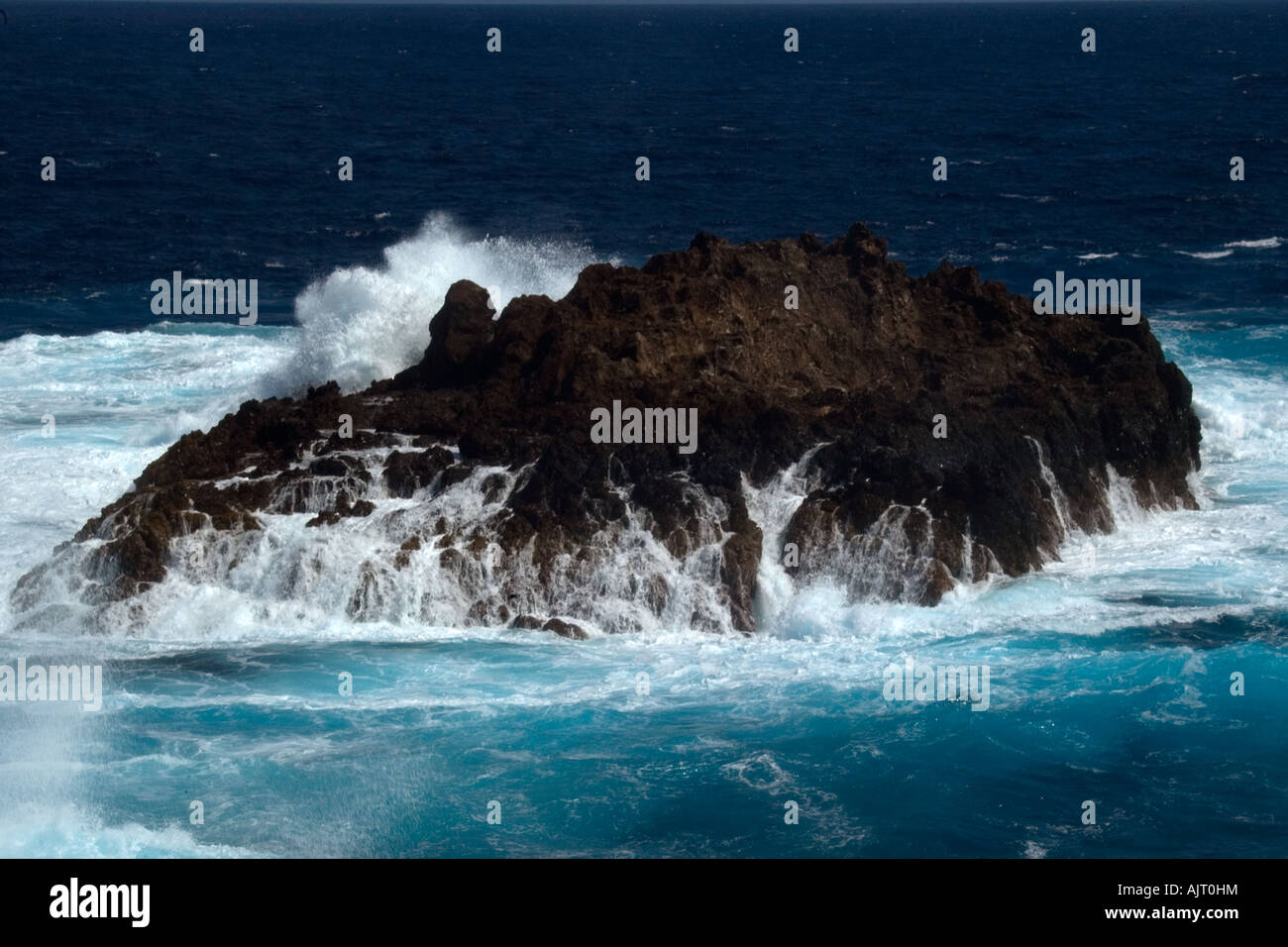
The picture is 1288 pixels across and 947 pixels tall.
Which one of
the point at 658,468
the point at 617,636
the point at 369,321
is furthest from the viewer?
the point at 369,321

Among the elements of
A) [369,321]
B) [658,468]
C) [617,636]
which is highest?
[369,321]

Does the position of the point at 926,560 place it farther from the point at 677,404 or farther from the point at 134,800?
the point at 134,800

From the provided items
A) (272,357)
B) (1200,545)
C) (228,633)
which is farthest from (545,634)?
(272,357)

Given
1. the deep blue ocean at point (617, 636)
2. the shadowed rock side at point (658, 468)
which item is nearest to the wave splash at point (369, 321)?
the deep blue ocean at point (617, 636)

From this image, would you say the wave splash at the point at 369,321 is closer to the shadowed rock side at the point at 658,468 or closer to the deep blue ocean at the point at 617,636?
the deep blue ocean at the point at 617,636

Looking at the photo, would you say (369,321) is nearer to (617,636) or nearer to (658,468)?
(658,468)

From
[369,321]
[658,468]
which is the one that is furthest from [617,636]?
Answer: [369,321]

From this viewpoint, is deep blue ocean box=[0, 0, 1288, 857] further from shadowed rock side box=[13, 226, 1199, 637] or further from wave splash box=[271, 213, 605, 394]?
shadowed rock side box=[13, 226, 1199, 637]
